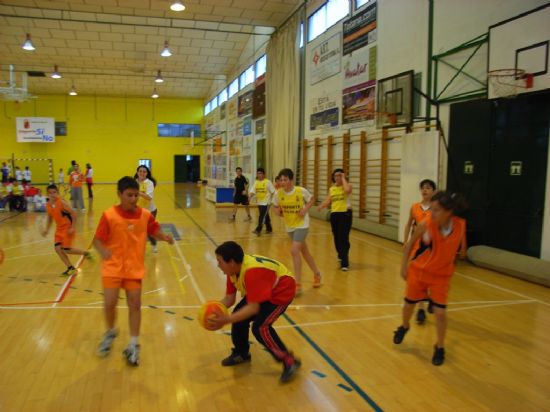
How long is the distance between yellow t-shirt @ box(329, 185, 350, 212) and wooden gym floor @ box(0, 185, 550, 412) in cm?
105

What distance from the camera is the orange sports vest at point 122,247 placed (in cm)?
373

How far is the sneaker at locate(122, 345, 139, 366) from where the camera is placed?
12.3 feet

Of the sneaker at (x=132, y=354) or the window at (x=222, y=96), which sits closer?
the sneaker at (x=132, y=354)

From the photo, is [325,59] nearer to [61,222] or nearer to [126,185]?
[61,222]

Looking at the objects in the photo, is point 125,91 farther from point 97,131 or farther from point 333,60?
point 333,60

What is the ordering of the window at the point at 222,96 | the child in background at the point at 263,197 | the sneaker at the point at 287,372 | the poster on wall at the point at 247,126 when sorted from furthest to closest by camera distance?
the window at the point at 222,96, the poster on wall at the point at 247,126, the child in background at the point at 263,197, the sneaker at the point at 287,372

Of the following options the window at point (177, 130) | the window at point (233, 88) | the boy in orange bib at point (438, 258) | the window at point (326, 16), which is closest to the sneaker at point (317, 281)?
the boy in orange bib at point (438, 258)

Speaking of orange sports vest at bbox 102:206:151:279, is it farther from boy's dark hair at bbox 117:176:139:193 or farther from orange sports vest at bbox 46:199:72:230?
orange sports vest at bbox 46:199:72:230

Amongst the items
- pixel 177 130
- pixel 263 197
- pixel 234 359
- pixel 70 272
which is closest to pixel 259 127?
pixel 263 197

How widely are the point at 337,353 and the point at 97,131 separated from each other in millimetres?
32830

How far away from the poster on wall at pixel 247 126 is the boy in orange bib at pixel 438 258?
18853 millimetres

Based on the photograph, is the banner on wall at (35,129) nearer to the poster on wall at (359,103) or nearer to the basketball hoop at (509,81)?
the poster on wall at (359,103)

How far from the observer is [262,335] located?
11.2 ft

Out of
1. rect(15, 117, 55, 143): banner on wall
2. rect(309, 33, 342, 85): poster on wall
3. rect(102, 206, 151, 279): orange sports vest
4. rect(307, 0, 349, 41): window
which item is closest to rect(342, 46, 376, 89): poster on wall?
rect(309, 33, 342, 85): poster on wall
